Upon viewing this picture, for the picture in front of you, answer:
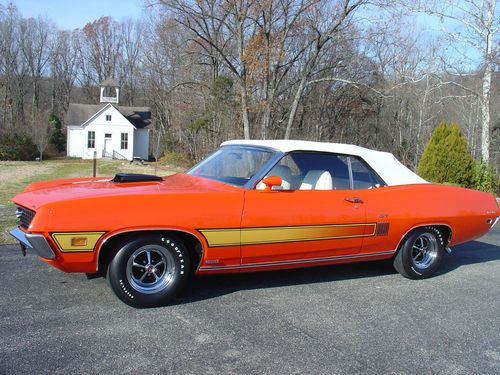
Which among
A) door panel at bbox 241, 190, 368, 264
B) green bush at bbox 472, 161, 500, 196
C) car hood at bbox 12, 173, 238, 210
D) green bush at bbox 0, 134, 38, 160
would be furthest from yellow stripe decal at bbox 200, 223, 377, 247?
green bush at bbox 0, 134, 38, 160

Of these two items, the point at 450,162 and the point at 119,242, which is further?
the point at 450,162

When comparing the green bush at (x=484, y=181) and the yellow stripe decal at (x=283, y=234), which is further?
the green bush at (x=484, y=181)

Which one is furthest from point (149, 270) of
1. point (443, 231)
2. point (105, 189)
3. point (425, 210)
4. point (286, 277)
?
point (443, 231)

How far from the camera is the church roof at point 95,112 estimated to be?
45.8m

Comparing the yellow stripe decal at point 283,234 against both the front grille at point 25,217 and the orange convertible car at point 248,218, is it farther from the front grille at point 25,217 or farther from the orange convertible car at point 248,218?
the front grille at point 25,217

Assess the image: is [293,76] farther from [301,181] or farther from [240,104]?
[301,181]

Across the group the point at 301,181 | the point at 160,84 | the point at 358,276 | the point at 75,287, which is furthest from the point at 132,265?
the point at 160,84

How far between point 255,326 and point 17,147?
128ft

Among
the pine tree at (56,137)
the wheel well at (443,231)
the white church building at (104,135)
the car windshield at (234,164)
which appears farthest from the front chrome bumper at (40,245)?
the pine tree at (56,137)

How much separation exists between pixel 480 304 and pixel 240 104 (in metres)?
20.6

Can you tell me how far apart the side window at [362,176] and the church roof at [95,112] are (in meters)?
44.1

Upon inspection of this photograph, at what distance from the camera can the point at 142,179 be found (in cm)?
459

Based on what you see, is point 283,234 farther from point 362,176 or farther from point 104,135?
point 104,135

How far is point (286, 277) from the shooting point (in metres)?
4.99
